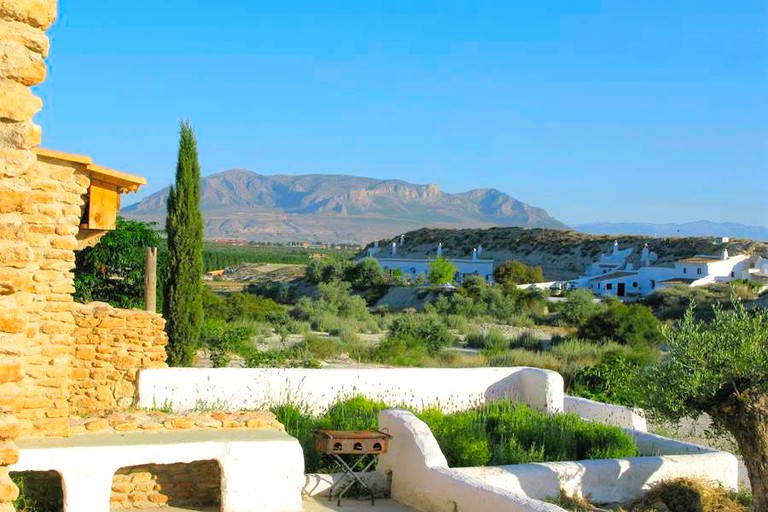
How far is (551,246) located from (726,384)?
60617 millimetres

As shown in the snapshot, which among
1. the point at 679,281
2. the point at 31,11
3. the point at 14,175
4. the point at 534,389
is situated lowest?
the point at 534,389

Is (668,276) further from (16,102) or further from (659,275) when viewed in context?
(16,102)

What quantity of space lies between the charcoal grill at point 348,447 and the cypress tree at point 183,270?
5.99 m

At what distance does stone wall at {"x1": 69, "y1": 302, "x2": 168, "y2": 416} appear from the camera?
34.1ft

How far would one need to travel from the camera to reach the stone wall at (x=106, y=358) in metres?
10.4

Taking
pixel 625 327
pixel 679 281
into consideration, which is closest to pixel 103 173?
pixel 625 327

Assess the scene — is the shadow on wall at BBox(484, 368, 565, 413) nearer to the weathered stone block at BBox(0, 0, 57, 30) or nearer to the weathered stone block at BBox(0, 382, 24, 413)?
the weathered stone block at BBox(0, 382, 24, 413)

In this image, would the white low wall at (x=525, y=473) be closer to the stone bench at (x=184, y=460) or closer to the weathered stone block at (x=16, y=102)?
the stone bench at (x=184, y=460)

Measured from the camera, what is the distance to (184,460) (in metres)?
7.34

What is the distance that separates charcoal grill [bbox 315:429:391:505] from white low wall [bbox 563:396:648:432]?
4130 millimetres

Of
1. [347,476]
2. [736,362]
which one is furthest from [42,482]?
[736,362]

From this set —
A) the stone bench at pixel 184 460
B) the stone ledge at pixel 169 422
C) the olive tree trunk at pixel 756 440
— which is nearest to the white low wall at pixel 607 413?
the olive tree trunk at pixel 756 440

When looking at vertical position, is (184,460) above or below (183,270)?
below

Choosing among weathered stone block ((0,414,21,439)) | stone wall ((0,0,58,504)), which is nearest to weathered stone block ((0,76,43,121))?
stone wall ((0,0,58,504))
